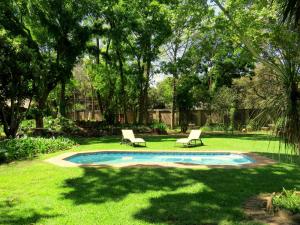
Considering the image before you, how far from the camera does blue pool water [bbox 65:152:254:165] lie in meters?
13.1

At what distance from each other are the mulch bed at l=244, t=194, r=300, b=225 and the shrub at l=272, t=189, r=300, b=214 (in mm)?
99

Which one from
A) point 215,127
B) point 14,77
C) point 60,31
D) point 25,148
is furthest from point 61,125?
point 215,127

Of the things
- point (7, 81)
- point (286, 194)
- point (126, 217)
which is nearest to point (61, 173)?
point (126, 217)

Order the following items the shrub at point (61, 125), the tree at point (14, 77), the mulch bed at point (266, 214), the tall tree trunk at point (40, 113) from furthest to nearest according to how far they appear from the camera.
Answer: the shrub at point (61, 125)
the tall tree trunk at point (40, 113)
the tree at point (14, 77)
the mulch bed at point (266, 214)

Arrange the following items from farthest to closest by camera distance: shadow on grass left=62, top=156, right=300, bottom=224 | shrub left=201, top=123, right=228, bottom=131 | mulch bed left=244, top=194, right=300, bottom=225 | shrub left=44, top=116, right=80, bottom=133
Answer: shrub left=201, top=123, right=228, bottom=131 → shrub left=44, top=116, right=80, bottom=133 → shadow on grass left=62, top=156, right=300, bottom=224 → mulch bed left=244, top=194, right=300, bottom=225

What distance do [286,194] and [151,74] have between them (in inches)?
938

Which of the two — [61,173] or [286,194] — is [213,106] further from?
[286,194]

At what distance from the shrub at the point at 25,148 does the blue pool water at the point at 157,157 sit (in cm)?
137

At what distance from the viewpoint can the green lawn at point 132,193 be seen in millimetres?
5734

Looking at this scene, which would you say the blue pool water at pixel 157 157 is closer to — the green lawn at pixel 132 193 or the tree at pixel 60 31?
the green lawn at pixel 132 193

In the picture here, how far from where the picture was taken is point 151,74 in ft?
96.4

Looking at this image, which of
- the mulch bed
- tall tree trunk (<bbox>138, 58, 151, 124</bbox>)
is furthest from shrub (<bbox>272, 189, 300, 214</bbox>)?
tall tree trunk (<bbox>138, 58, 151, 124</bbox>)

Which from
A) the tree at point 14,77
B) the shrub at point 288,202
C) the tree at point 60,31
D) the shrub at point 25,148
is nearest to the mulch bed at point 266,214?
the shrub at point 288,202

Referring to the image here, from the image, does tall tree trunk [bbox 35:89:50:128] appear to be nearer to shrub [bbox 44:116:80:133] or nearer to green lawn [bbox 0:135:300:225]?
shrub [bbox 44:116:80:133]
